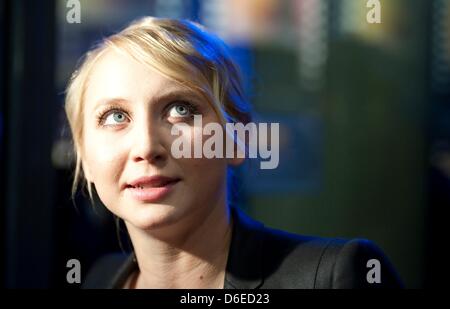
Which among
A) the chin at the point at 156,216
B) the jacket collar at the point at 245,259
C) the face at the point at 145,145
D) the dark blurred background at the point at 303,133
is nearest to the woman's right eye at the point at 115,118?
the face at the point at 145,145

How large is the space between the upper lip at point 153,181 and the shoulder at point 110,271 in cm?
17

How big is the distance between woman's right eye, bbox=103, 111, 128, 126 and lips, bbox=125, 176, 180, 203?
91 mm

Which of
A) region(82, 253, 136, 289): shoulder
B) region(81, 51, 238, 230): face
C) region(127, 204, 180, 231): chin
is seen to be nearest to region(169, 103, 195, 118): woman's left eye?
region(81, 51, 238, 230): face

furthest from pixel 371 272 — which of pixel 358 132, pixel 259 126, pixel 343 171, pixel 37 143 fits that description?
pixel 37 143

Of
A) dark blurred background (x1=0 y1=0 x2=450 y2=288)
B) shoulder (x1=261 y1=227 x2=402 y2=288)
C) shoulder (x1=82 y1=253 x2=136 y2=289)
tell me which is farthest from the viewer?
dark blurred background (x1=0 y1=0 x2=450 y2=288)

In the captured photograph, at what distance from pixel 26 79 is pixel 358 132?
889 mm

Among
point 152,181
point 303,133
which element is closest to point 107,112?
point 152,181

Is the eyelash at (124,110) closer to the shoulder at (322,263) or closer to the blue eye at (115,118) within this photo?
the blue eye at (115,118)

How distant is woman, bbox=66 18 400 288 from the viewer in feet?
2.62

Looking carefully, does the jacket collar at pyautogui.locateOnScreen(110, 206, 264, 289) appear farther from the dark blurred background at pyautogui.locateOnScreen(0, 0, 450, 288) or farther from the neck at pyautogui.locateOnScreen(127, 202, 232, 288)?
the dark blurred background at pyautogui.locateOnScreen(0, 0, 450, 288)

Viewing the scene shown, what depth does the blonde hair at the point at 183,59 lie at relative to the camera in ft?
2.59

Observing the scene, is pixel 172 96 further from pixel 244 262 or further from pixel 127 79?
pixel 244 262

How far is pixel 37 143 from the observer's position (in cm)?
138

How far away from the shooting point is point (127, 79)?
2.63ft
